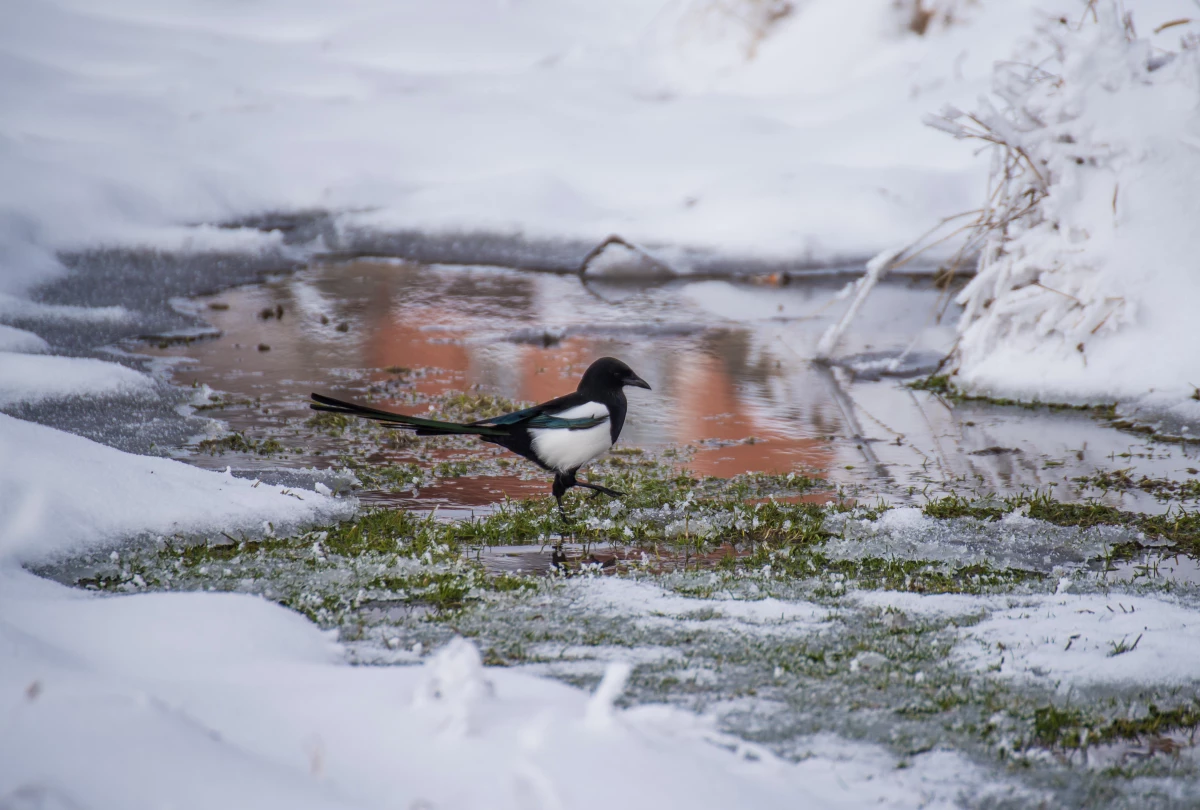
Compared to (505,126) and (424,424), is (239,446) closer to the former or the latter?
(424,424)

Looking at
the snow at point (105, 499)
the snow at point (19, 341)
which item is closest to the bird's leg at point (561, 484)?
the snow at point (105, 499)

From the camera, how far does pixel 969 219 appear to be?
1114 centimetres

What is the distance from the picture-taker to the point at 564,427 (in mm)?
4457

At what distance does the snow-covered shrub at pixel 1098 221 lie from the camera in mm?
6293

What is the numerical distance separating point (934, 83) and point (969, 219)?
2.60 m

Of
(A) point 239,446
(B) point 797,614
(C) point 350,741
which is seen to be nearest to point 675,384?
(A) point 239,446

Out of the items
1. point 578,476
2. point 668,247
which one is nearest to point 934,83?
point 668,247

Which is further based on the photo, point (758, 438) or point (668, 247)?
point (668, 247)

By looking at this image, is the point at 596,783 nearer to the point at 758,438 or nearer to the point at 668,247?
the point at 758,438

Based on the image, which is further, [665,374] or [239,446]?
[665,374]

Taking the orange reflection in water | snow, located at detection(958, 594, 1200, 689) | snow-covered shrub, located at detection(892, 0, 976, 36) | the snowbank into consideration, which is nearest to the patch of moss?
the orange reflection in water

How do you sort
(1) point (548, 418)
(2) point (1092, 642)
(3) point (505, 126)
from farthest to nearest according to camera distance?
(3) point (505, 126)
(1) point (548, 418)
(2) point (1092, 642)

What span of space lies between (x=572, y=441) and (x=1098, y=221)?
12.4 feet

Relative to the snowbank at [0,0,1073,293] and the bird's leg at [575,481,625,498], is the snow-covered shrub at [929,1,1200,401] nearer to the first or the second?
the bird's leg at [575,481,625,498]
